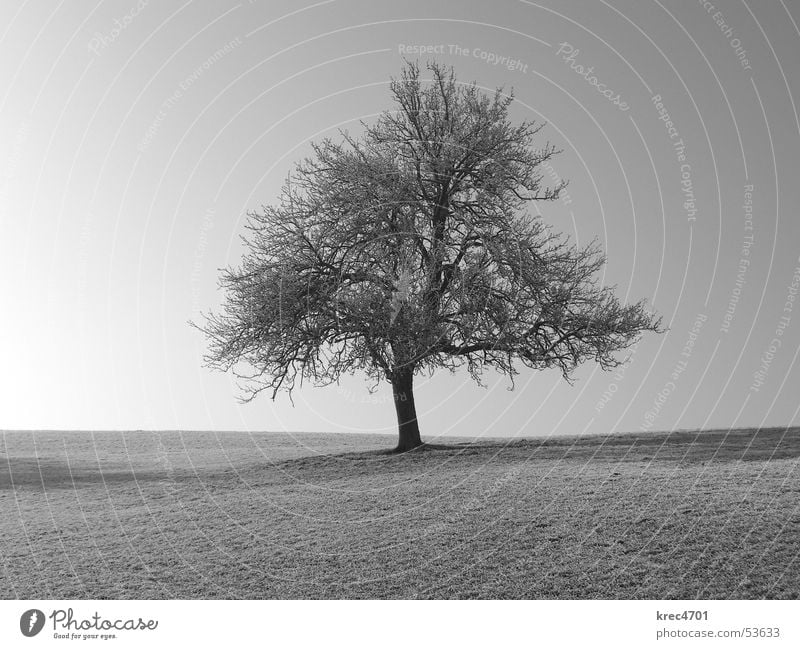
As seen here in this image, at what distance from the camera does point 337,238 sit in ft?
74.9

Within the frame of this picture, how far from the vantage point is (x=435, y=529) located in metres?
12.6

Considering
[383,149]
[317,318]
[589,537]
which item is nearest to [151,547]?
[589,537]

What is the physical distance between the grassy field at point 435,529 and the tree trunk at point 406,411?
146 centimetres

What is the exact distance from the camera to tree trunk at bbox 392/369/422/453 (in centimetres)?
2306

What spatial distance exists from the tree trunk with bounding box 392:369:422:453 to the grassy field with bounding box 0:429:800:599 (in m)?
1.46

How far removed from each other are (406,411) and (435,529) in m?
11.0

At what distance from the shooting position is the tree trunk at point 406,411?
75.7 ft

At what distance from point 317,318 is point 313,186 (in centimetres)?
418

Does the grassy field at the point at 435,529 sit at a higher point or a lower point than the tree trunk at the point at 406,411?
lower

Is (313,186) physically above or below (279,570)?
above

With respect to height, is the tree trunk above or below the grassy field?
above

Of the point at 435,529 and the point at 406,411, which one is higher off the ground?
the point at 406,411

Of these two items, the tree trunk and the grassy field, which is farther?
the tree trunk

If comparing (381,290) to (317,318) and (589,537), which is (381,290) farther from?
(589,537)
